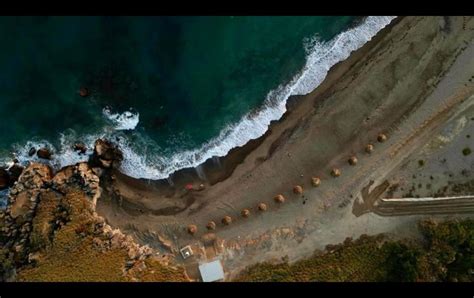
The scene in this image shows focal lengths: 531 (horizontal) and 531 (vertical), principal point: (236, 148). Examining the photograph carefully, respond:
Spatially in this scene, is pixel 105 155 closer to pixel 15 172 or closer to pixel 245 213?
pixel 15 172

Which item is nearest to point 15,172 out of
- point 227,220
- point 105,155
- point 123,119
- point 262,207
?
point 105,155

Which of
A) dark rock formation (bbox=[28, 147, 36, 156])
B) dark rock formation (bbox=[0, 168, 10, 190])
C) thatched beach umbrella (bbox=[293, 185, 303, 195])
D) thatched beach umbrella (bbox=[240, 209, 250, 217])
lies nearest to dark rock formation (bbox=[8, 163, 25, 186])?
dark rock formation (bbox=[0, 168, 10, 190])

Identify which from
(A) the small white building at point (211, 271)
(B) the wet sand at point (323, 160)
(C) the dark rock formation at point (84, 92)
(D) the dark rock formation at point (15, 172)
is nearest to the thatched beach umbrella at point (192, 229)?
(B) the wet sand at point (323, 160)

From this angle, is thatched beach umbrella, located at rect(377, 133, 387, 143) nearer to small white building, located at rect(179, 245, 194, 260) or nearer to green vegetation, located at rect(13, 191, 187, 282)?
small white building, located at rect(179, 245, 194, 260)

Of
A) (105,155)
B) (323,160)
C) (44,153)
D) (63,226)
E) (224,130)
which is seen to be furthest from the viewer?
(224,130)

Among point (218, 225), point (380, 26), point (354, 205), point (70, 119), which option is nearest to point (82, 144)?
point (70, 119)

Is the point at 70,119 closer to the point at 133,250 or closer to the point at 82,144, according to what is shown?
the point at 82,144
